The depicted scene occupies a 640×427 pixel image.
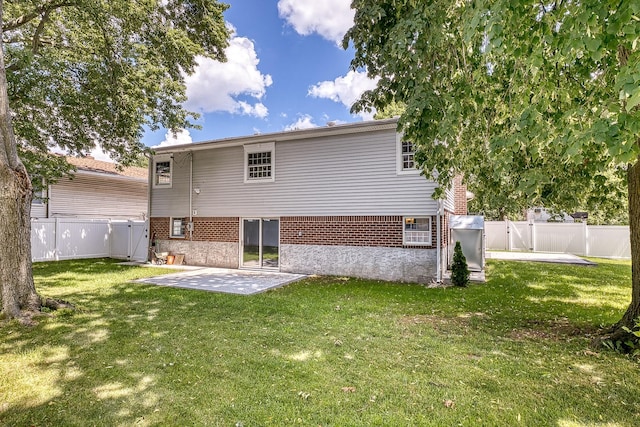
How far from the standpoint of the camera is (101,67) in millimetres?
9961

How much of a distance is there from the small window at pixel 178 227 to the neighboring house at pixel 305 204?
42 mm

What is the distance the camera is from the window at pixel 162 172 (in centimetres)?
1399

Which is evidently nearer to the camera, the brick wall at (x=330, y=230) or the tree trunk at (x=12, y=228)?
the tree trunk at (x=12, y=228)

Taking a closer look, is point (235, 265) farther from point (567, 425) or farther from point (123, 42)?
point (567, 425)

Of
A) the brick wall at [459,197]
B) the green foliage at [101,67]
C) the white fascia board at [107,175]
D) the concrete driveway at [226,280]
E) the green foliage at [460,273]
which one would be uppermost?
the green foliage at [101,67]

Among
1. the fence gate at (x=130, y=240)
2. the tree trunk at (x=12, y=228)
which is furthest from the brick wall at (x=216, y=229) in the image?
the tree trunk at (x=12, y=228)

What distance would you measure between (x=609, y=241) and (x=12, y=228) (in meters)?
22.5

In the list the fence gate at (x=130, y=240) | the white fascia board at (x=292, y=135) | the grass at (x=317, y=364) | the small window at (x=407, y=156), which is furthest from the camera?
the fence gate at (x=130, y=240)

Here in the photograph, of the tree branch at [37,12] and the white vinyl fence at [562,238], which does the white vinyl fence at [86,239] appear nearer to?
the tree branch at [37,12]

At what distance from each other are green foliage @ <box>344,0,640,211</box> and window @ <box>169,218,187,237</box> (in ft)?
35.2

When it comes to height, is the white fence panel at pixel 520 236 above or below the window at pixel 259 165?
below

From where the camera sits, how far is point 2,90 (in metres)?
5.73

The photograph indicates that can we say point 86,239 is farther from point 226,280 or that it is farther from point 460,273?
point 460,273

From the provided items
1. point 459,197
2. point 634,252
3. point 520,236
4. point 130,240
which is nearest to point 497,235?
point 520,236
